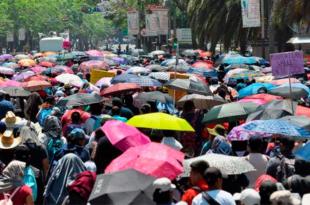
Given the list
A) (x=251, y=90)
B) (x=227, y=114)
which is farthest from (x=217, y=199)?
(x=251, y=90)

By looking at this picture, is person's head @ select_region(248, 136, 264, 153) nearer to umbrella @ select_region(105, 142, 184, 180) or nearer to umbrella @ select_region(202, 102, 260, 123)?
umbrella @ select_region(105, 142, 184, 180)

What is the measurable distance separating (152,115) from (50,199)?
7.85 feet

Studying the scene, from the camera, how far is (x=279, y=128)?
31.9ft

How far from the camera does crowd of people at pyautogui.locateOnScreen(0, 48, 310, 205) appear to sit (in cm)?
705

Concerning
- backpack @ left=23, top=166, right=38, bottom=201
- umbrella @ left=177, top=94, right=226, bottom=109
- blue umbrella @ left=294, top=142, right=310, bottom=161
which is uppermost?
blue umbrella @ left=294, top=142, right=310, bottom=161

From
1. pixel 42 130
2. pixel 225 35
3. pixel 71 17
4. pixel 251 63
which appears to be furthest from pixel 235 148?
pixel 71 17

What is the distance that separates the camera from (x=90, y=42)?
535 feet

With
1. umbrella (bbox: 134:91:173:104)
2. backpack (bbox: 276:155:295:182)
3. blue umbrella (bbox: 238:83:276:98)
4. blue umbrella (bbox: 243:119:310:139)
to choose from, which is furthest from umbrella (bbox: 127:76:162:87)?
backpack (bbox: 276:155:295:182)

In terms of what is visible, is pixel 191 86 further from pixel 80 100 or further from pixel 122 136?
pixel 122 136

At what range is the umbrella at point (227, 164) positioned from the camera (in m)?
8.15

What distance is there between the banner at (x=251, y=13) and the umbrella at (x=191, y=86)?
57.7 feet

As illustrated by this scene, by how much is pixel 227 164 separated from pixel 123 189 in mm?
1714

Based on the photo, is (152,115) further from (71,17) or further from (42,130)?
(71,17)

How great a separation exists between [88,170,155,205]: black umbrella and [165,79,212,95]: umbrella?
8626 millimetres
